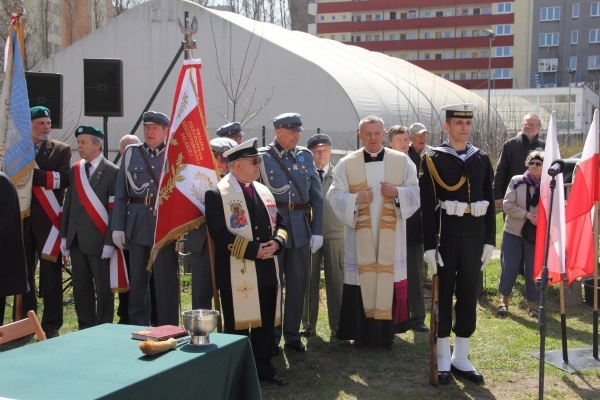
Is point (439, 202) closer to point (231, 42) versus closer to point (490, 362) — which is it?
point (490, 362)

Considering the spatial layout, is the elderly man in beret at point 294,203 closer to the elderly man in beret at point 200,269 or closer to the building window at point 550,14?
the elderly man in beret at point 200,269

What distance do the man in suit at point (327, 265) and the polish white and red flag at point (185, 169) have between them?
1.51 metres

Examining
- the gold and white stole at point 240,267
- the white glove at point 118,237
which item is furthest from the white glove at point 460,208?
the white glove at point 118,237

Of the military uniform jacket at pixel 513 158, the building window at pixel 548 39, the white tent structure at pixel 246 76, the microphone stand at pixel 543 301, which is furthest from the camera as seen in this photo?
the building window at pixel 548 39

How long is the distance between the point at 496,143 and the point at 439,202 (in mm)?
15785

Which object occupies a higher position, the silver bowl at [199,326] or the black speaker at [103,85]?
the black speaker at [103,85]

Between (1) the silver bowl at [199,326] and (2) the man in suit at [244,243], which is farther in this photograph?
(2) the man in suit at [244,243]

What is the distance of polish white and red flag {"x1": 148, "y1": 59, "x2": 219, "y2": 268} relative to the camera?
18.6 ft

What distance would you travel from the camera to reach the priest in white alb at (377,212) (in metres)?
5.98

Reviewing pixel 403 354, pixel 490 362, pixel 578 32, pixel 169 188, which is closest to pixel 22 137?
pixel 169 188

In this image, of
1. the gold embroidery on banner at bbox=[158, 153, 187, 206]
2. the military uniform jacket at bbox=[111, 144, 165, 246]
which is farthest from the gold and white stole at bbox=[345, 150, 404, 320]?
the military uniform jacket at bbox=[111, 144, 165, 246]

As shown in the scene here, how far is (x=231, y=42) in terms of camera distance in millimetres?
20734

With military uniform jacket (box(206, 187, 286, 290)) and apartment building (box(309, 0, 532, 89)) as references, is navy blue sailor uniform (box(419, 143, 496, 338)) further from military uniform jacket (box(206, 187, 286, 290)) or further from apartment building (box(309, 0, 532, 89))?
apartment building (box(309, 0, 532, 89))

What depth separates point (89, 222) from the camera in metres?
6.34
